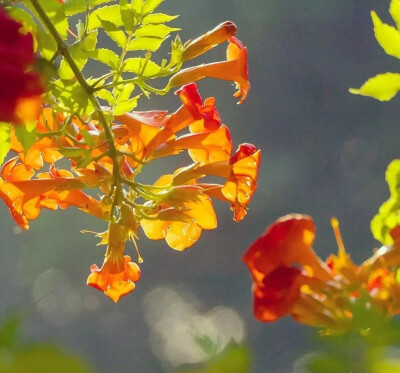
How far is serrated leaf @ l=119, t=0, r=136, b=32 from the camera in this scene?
0.42m

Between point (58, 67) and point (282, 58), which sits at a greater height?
point (58, 67)

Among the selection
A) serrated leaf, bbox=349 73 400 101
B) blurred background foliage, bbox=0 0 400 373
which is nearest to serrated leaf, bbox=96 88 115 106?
serrated leaf, bbox=349 73 400 101

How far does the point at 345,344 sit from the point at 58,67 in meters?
0.27

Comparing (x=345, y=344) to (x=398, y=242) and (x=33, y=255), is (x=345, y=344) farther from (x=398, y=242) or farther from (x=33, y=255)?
(x=33, y=255)

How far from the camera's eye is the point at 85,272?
2713 millimetres

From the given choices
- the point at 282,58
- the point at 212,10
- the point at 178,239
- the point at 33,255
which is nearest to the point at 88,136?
the point at 178,239

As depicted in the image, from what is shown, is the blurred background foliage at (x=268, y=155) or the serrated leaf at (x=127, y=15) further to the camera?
the blurred background foliage at (x=268, y=155)

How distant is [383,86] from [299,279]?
0.12 meters

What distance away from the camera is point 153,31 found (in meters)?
0.44

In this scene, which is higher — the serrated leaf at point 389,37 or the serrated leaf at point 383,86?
the serrated leaf at point 389,37

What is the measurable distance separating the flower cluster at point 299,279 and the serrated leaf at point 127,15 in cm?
18

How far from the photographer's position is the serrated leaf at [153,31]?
17.1 inches

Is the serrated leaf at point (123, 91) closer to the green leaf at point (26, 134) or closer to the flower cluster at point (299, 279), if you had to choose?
the green leaf at point (26, 134)

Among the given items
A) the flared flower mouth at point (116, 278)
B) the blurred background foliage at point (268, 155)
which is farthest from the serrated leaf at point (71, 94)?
the blurred background foliage at point (268, 155)
